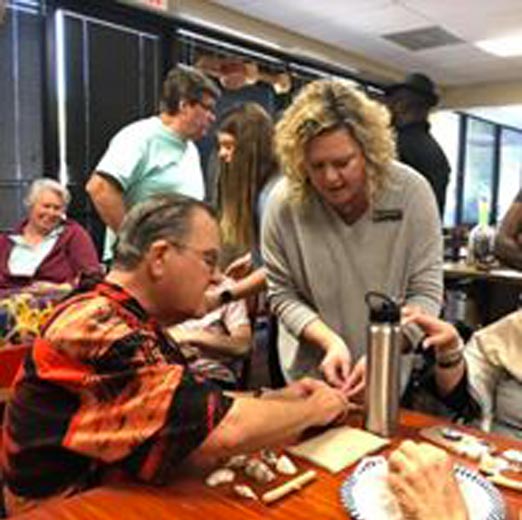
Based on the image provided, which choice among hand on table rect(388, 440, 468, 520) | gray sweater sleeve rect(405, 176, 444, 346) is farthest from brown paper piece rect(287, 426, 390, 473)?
gray sweater sleeve rect(405, 176, 444, 346)

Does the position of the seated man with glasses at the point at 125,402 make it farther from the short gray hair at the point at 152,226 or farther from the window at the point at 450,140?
the window at the point at 450,140

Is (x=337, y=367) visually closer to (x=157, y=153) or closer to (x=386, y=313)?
(x=386, y=313)

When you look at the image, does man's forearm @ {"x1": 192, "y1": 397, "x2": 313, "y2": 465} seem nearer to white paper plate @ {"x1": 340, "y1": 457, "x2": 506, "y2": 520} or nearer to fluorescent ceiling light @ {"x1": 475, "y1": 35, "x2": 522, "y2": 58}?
white paper plate @ {"x1": 340, "y1": 457, "x2": 506, "y2": 520}

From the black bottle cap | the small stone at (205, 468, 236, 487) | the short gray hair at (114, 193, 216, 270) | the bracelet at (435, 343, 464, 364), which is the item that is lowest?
the small stone at (205, 468, 236, 487)

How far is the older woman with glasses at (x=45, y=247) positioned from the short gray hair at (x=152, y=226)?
7.54 ft

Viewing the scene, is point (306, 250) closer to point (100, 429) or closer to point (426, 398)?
point (426, 398)

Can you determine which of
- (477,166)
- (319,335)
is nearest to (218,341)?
(319,335)

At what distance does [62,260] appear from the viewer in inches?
137

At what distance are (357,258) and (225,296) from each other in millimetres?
750

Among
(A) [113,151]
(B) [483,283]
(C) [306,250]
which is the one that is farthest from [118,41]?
(C) [306,250]

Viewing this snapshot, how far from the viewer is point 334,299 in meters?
1.71

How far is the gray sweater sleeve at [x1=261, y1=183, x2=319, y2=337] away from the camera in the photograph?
172 centimetres

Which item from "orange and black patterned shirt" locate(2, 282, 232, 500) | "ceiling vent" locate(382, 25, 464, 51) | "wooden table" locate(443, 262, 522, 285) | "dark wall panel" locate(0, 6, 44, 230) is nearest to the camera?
"orange and black patterned shirt" locate(2, 282, 232, 500)

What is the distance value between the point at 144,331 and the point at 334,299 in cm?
72
